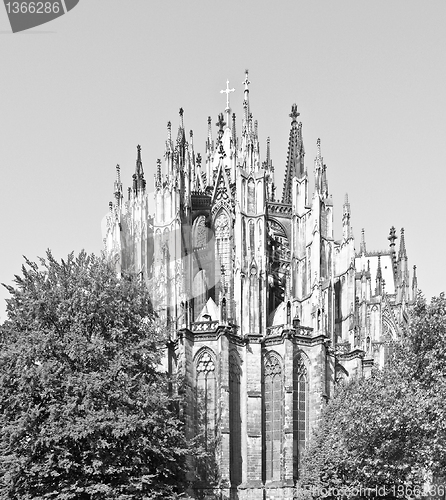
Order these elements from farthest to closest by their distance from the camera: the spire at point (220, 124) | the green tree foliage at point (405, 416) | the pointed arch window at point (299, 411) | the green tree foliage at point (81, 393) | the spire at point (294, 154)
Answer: the spire at point (220, 124) → the spire at point (294, 154) → the pointed arch window at point (299, 411) → the green tree foliage at point (81, 393) → the green tree foliage at point (405, 416)

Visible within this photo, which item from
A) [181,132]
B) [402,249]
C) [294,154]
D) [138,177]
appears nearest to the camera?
[138,177]

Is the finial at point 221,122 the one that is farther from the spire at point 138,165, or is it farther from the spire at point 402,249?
the spire at point 402,249

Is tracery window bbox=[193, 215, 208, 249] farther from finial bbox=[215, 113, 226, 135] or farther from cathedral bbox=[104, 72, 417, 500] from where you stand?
finial bbox=[215, 113, 226, 135]

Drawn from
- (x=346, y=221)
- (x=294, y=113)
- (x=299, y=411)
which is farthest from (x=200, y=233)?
(x=299, y=411)

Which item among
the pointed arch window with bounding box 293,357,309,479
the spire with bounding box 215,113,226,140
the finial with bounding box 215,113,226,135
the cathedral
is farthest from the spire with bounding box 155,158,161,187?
the pointed arch window with bounding box 293,357,309,479

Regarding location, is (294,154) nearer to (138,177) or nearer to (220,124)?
(220,124)

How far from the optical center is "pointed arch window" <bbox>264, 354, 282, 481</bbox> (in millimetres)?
67688

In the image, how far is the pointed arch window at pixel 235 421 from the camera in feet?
219

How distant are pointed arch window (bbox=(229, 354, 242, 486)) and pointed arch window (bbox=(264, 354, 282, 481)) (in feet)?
6.98

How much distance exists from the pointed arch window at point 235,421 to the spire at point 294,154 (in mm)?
18753

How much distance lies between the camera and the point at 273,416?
6894 cm

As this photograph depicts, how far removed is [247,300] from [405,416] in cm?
2913

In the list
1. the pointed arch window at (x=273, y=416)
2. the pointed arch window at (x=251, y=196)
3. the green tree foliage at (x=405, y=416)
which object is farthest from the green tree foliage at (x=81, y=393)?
the pointed arch window at (x=251, y=196)

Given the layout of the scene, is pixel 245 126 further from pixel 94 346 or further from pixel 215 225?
pixel 94 346
